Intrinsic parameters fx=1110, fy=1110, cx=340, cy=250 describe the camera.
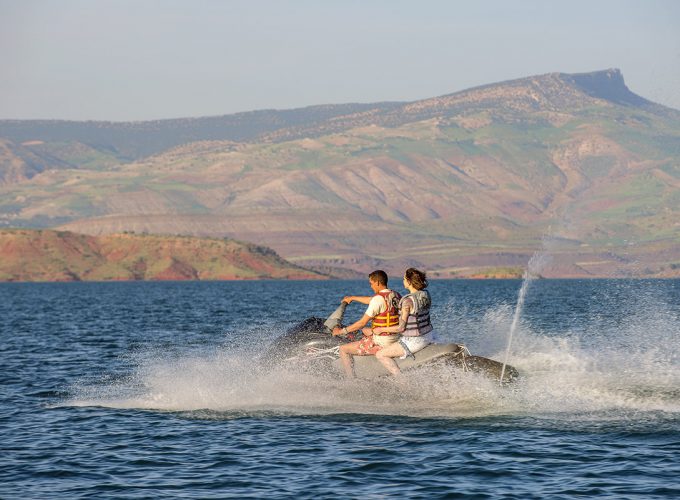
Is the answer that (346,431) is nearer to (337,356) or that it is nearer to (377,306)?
(377,306)

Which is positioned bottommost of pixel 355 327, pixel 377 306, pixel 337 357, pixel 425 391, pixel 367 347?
pixel 425 391

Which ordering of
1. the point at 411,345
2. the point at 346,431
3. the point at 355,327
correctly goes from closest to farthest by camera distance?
the point at 346,431
the point at 411,345
the point at 355,327

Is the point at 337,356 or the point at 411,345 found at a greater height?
the point at 411,345

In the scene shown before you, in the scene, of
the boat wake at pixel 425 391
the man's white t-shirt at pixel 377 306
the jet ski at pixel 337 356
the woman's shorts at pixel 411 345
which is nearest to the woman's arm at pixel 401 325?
the woman's shorts at pixel 411 345

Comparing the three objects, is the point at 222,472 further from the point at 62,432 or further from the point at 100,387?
the point at 100,387

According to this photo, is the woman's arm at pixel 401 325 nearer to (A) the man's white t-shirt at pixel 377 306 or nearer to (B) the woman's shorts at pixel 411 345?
(B) the woman's shorts at pixel 411 345

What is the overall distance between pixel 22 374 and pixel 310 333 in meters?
13.4

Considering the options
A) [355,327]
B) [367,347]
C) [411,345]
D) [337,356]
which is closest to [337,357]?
[337,356]

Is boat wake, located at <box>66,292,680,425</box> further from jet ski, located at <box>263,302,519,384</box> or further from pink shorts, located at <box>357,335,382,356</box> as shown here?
pink shorts, located at <box>357,335,382,356</box>

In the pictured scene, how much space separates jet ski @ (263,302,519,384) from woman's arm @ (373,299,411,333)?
2.11ft

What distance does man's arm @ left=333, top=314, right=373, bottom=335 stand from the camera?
23172 millimetres

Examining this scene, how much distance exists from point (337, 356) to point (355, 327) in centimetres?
116

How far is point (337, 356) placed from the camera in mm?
24469

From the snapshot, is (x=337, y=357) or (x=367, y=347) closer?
(x=367, y=347)
